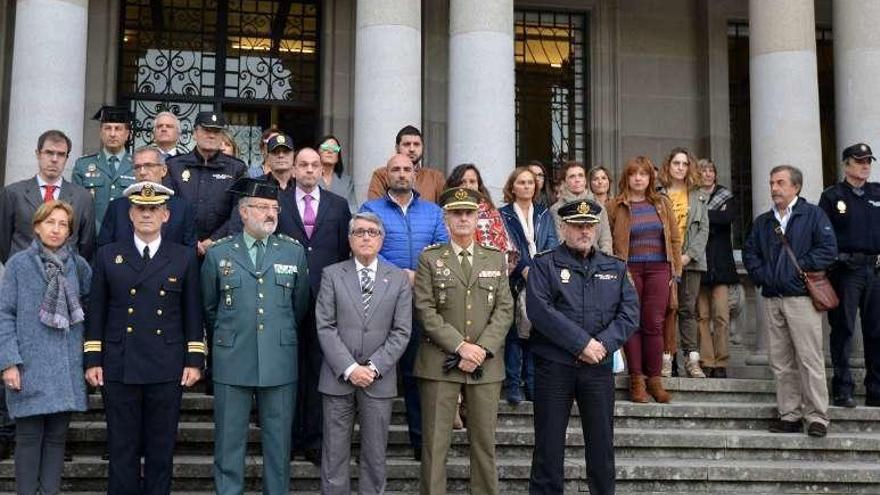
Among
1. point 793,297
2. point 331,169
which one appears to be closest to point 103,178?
point 331,169

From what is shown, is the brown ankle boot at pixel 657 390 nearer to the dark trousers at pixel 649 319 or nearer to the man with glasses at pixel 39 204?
the dark trousers at pixel 649 319

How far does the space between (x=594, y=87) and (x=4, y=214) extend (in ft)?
30.3

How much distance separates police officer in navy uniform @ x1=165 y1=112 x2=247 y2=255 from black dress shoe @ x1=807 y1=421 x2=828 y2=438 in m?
5.24

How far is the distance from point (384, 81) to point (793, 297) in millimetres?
4627

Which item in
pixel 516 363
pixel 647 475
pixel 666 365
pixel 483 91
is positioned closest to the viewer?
pixel 647 475

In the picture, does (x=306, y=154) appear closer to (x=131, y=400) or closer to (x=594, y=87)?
(x=131, y=400)

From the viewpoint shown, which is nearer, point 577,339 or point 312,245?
point 577,339

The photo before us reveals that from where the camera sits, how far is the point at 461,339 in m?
6.26

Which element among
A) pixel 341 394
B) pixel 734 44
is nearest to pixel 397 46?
pixel 341 394

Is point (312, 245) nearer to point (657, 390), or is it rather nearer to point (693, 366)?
point (657, 390)

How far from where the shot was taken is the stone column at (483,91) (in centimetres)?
976

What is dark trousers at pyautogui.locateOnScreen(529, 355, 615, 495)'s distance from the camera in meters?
6.29

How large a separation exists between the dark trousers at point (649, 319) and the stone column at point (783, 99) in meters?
2.70

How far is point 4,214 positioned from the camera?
702 centimetres
